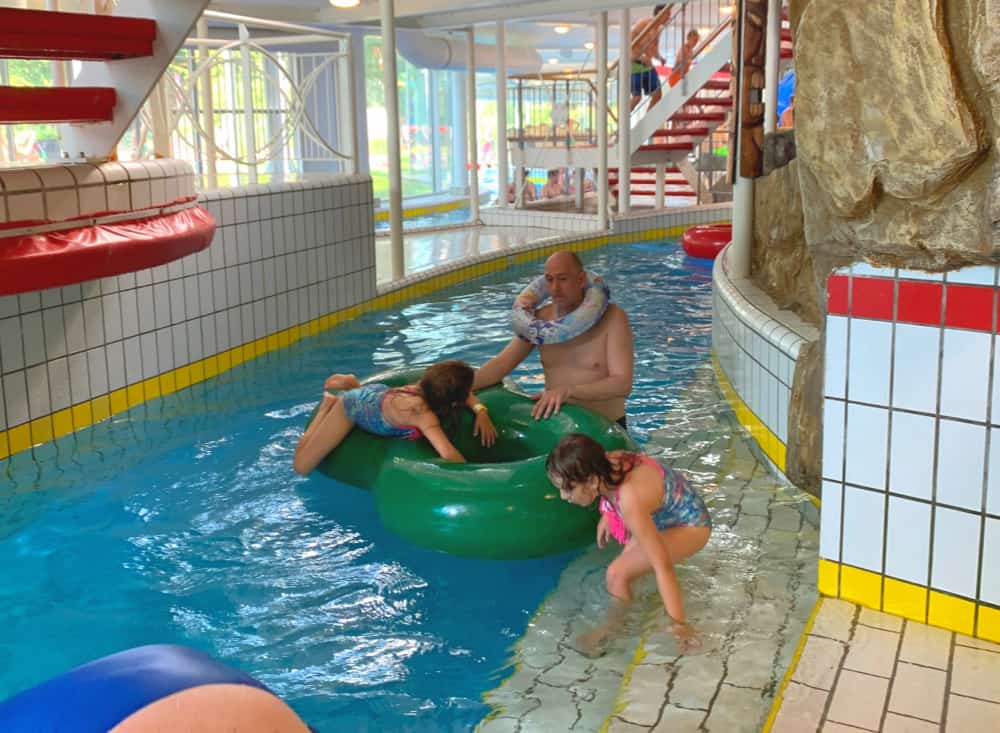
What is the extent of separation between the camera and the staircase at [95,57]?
3475 millimetres

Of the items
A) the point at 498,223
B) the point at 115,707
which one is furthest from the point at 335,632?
the point at 498,223

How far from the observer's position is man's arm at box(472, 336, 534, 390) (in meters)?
4.85

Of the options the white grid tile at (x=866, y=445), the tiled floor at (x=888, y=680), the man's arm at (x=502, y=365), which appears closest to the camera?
the tiled floor at (x=888, y=680)

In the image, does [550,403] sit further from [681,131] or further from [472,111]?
[681,131]

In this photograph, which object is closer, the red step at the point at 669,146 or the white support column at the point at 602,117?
the white support column at the point at 602,117

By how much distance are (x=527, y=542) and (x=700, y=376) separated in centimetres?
312

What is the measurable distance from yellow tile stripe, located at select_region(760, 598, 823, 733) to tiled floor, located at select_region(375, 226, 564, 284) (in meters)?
6.93

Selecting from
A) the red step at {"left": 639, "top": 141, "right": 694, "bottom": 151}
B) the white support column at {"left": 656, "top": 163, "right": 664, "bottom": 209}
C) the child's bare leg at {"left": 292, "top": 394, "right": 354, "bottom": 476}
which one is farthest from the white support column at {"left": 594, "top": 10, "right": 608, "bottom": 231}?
the child's bare leg at {"left": 292, "top": 394, "right": 354, "bottom": 476}

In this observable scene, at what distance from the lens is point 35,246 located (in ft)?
11.6

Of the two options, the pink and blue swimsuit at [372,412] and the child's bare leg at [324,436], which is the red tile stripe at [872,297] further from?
the child's bare leg at [324,436]

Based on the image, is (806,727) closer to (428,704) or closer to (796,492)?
(428,704)

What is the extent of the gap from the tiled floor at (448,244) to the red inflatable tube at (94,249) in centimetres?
530

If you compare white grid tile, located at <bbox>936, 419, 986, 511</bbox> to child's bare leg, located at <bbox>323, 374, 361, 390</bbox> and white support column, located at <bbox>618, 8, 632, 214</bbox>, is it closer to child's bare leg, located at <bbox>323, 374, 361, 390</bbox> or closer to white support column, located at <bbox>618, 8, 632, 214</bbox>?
child's bare leg, located at <bbox>323, 374, 361, 390</bbox>

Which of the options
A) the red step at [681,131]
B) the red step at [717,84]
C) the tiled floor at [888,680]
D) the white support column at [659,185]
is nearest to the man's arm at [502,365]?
the tiled floor at [888,680]
